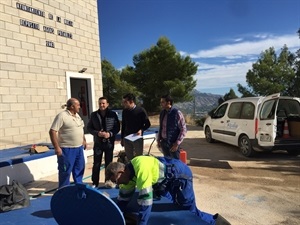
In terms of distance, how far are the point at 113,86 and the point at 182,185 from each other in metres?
25.5

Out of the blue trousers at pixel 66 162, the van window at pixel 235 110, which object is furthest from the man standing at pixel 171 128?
the van window at pixel 235 110

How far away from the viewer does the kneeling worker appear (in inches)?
116

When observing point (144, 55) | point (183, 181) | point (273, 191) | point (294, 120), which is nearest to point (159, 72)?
point (144, 55)

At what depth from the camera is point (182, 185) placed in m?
3.69

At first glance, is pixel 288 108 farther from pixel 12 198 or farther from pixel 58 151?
pixel 12 198

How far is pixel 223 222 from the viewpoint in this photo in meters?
3.49

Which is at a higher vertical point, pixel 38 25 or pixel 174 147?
pixel 38 25

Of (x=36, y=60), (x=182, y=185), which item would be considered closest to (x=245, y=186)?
(x=182, y=185)

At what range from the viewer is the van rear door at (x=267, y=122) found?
7.89 metres

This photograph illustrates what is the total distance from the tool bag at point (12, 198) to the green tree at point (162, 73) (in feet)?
64.4

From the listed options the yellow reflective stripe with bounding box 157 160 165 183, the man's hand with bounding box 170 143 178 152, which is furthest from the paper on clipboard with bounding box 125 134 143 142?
the yellow reflective stripe with bounding box 157 160 165 183

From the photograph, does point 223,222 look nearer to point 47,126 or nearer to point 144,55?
point 47,126

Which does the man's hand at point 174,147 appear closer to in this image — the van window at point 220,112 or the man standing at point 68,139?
the man standing at point 68,139

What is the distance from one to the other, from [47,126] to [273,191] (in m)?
5.98
